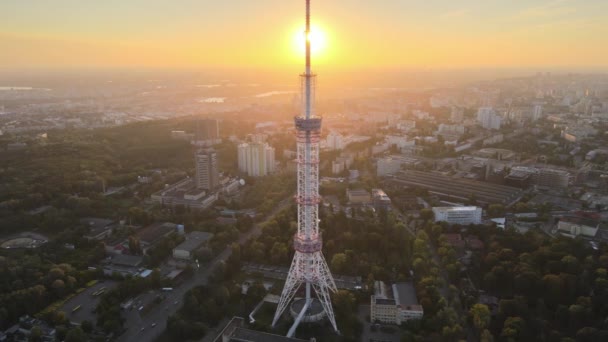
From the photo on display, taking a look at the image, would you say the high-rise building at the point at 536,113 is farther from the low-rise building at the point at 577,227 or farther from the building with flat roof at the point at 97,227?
the building with flat roof at the point at 97,227

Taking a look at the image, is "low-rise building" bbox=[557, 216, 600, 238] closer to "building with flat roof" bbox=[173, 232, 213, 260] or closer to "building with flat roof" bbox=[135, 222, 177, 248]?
"building with flat roof" bbox=[173, 232, 213, 260]

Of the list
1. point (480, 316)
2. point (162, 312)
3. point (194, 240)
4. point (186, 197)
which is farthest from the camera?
point (186, 197)

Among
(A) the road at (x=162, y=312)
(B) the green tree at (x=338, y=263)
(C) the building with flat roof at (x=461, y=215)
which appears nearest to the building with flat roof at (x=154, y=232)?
(A) the road at (x=162, y=312)

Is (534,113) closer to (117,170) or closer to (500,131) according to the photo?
(500,131)

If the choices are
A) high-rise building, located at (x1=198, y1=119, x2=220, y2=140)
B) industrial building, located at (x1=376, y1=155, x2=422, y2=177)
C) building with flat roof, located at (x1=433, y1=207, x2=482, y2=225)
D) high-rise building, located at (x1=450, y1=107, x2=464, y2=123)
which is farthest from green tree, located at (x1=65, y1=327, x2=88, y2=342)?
high-rise building, located at (x1=450, y1=107, x2=464, y2=123)

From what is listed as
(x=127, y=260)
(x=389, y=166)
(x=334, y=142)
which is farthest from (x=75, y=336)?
(x=334, y=142)

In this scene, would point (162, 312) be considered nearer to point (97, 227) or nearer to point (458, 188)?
point (97, 227)

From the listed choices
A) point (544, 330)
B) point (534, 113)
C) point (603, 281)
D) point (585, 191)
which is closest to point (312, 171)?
point (544, 330)
